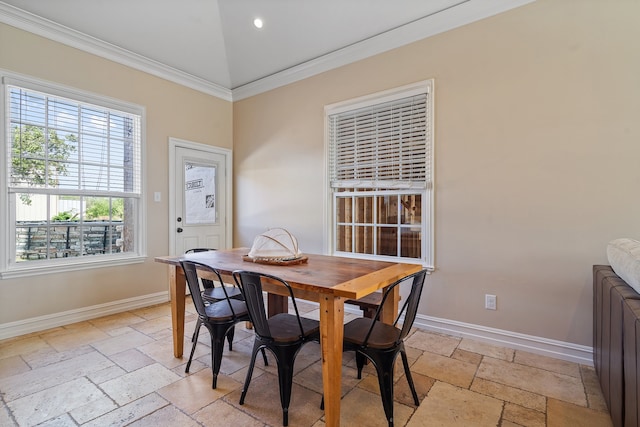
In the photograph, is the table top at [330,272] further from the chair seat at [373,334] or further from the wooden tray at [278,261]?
the chair seat at [373,334]

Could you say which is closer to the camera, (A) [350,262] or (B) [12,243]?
(A) [350,262]

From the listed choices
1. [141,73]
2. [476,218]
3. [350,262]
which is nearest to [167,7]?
[141,73]

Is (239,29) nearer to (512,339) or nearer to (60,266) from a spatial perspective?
(60,266)

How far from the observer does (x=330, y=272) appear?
198 centimetres

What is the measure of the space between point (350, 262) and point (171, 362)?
1.54 m

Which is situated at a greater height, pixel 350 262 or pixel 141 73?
pixel 141 73

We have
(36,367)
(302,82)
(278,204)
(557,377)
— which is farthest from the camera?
(278,204)

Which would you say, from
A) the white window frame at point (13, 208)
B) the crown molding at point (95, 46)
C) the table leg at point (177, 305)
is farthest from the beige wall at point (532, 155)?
the white window frame at point (13, 208)

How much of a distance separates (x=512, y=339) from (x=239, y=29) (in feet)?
14.0

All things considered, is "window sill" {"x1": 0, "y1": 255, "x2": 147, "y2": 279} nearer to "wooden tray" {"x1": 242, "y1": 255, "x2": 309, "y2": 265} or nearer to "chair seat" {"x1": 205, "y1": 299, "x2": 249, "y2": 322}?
"chair seat" {"x1": 205, "y1": 299, "x2": 249, "y2": 322}

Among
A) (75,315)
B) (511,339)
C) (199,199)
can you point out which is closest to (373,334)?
(511,339)

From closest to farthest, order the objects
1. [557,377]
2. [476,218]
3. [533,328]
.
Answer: [557,377]
[533,328]
[476,218]

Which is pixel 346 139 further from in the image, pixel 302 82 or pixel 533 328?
pixel 533 328

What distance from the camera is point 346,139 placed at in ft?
11.9
